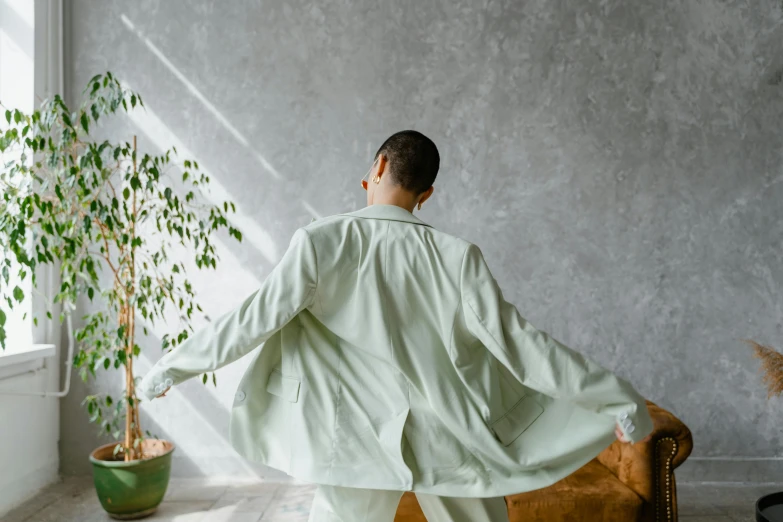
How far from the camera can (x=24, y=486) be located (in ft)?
11.4

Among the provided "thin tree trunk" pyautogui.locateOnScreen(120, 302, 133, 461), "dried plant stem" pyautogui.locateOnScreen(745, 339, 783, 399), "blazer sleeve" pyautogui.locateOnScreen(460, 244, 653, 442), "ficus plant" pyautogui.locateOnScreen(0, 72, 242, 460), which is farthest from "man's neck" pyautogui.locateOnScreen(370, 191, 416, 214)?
"thin tree trunk" pyautogui.locateOnScreen(120, 302, 133, 461)

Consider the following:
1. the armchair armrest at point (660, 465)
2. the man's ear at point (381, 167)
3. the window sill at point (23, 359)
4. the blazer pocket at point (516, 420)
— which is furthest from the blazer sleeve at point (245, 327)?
the window sill at point (23, 359)

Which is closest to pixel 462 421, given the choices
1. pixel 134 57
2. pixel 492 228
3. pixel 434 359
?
pixel 434 359

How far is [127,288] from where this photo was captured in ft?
10.2

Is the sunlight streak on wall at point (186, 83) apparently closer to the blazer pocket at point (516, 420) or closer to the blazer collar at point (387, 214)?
the blazer collar at point (387, 214)

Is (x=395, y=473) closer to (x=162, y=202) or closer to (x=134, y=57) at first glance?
(x=162, y=202)

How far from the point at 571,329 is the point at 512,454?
2264 millimetres

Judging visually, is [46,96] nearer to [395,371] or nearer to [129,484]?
[129,484]

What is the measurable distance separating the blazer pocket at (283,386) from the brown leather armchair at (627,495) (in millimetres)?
958

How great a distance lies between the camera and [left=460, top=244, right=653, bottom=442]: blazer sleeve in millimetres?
1610

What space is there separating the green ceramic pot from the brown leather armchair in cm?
131

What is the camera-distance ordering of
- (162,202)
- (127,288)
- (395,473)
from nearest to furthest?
1. (395,473)
2. (127,288)
3. (162,202)

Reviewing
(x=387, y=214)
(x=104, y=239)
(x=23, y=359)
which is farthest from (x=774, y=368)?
(x=23, y=359)

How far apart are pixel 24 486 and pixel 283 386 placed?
8.06 ft
